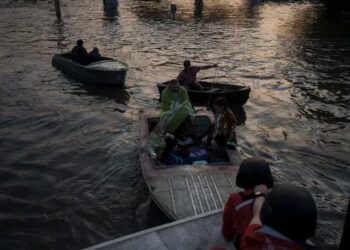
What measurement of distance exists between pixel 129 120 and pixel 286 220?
11221 millimetres

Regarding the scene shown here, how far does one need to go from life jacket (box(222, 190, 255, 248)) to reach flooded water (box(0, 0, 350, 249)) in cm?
419

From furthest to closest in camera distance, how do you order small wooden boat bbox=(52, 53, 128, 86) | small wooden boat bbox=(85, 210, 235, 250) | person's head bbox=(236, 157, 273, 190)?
small wooden boat bbox=(52, 53, 128, 86)
small wooden boat bbox=(85, 210, 235, 250)
person's head bbox=(236, 157, 273, 190)

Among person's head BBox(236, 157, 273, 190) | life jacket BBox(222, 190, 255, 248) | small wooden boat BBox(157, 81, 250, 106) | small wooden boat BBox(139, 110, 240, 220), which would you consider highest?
person's head BBox(236, 157, 273, 190)

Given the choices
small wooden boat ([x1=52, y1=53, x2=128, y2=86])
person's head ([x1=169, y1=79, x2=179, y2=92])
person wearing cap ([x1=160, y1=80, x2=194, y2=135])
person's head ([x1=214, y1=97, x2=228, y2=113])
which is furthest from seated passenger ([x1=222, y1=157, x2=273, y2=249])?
small wooden boat ([x1=52, y1=53, x2=128, y2=86])

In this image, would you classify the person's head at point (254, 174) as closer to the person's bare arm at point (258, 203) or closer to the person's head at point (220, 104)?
the person's bare arm at point (258, 203)

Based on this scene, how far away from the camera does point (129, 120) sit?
45.2 ft

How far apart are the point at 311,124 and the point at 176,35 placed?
18.0 metres

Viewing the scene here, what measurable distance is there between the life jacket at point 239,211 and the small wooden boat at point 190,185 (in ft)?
8.07

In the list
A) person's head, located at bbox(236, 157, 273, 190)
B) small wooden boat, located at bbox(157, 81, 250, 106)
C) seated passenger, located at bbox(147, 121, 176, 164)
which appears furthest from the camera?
small wooden boat, located at bbox(157, 81, 250, 106)

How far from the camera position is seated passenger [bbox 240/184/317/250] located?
2848 millimetres

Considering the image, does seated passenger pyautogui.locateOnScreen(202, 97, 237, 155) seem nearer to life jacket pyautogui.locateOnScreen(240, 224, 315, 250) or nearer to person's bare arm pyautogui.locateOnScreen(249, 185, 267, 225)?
person's bare arm pyautogui.locateOnScreen(249, 185, 267, 225)

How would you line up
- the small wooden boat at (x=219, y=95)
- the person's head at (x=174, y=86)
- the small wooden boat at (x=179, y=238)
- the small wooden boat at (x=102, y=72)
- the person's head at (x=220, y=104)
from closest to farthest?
the small wooden boat at (x=179, y=238), the person's head at (x=220, y=104), the person's head at (x=174, y=86), the small wooden boat at (x=219, y=95), the small wooden boat at (x=102, y=72)

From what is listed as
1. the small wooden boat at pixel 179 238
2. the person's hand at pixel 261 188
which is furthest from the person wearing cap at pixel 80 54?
the person's hand at pixel 261 188

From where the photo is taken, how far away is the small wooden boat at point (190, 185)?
6.57m
